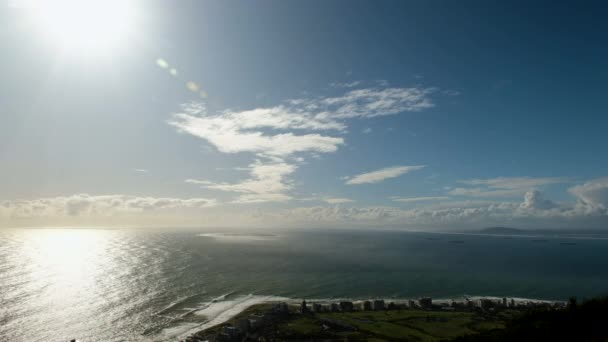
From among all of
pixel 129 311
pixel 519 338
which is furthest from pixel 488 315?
pixel 129 311

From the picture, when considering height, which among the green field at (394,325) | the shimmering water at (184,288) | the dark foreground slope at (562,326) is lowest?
the shimmering water at (184,288)

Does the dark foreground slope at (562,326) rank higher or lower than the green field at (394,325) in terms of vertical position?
higher

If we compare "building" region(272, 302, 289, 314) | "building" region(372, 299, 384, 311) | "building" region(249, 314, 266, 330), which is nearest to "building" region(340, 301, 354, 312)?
"building" region(372, 299, 384, 311)

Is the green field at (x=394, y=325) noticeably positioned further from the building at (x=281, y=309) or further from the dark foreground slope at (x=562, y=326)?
the dark foreground slope at (x=562, y=326)

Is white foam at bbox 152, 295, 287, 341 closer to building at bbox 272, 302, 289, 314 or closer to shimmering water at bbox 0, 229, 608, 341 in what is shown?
shimmering water at bbox 0, 229, 608, 341

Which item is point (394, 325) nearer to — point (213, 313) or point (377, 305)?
point (377, 305)

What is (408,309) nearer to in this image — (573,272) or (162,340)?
(162,340)

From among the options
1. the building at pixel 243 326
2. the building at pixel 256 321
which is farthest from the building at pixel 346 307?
the building at pixel 243 326

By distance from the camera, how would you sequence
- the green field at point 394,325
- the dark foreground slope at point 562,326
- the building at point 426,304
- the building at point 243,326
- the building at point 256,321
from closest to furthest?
the dark foreground slope at point 562,326, the green field at point 394,325, the building at point 243,326, the building at point 256,321, the building at point 426,304

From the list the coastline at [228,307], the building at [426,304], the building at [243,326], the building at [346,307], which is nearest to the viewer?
the building at [243,326]
